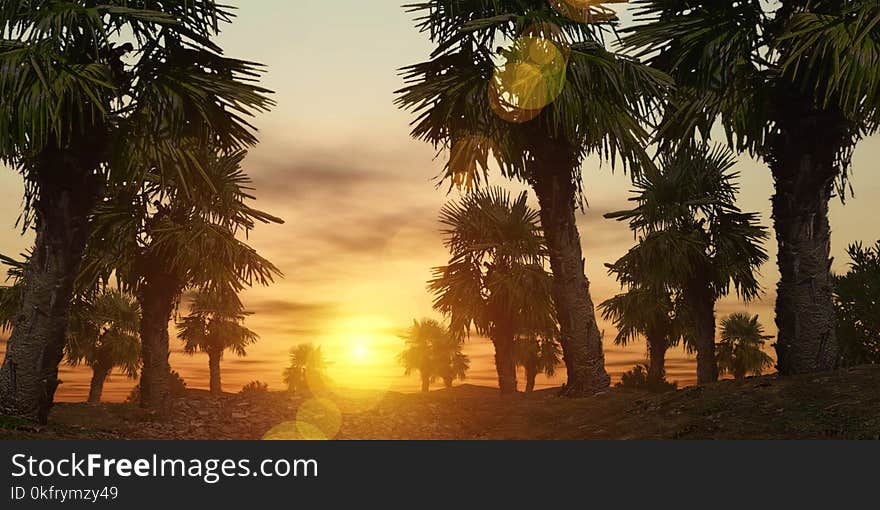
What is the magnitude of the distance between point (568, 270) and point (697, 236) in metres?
9.78

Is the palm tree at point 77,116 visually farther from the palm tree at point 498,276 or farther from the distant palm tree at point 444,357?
the distant palm tree at point 444,357

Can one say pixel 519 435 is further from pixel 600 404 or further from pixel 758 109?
pixel 758 109

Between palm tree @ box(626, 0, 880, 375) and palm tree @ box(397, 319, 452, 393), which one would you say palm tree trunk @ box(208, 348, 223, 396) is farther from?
palm tree @ box(626, 0, 880, 375)

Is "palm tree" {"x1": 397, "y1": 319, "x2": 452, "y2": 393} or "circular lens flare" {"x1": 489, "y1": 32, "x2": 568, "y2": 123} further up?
"circular lens flare" {"x1": 489, "y1": 32, "x2": 568, "y2": 123}

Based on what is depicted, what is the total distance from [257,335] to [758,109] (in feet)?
109

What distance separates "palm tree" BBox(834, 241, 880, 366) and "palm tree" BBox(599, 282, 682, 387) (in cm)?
737

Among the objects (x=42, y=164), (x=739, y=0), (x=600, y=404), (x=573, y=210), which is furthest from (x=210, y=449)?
(x=739, y=0)

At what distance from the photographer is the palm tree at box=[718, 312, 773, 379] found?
4566cm

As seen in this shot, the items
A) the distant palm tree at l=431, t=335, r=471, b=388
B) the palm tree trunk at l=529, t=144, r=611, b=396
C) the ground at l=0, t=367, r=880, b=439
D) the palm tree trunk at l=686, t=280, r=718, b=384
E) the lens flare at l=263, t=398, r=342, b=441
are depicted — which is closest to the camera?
the ground at l=0, t=367, r=880, b=439

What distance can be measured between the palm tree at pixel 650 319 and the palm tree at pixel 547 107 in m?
16.5

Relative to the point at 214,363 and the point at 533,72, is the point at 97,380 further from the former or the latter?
the point at 533,72

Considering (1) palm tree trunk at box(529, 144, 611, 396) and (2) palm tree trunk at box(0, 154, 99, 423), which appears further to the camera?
(1) palm tree trunk at box(529, 144, 611, 396)

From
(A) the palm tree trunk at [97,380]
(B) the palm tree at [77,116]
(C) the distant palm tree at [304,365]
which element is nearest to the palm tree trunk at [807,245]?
(B) the palm tree at [77,116]

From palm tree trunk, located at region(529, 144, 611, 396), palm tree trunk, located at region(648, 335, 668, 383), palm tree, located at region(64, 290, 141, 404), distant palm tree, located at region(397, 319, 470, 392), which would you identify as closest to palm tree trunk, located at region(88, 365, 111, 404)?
palm tree, located at region(64, 290, 141, 404)
